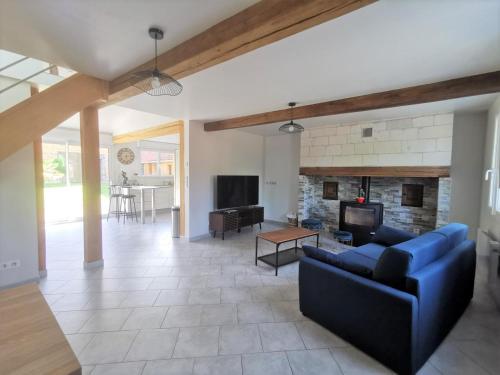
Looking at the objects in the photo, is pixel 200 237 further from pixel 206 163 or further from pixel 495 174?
pixel 495 174

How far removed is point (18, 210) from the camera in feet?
9.50

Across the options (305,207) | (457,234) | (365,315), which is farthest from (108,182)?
(457,234)

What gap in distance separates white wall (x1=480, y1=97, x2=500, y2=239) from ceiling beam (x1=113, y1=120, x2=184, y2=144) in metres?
5.22

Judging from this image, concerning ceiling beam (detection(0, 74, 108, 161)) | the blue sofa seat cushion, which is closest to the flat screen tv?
ceiling beam (detection(0, 74, 108, 161))

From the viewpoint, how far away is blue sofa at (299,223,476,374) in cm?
164

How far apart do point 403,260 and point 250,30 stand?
192cm

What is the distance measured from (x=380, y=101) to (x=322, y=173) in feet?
7.83

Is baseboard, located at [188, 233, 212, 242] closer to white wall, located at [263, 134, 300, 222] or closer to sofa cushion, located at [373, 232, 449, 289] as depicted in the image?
white wall, located at [263, 134, 300, 222]

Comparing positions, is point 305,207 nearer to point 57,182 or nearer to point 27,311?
point 27,311

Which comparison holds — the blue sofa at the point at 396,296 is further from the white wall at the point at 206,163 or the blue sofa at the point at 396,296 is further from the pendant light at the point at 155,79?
the white wall at the point at 206,163

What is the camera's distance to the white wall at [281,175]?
6.19 m

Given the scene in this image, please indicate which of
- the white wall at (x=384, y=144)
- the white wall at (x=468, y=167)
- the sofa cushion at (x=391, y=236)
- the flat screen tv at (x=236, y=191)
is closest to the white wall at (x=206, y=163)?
the flat screen tv at (x=236, y=191)

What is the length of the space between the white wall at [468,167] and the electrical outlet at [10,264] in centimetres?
657

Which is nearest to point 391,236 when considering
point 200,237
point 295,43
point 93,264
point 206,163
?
point 295,43
